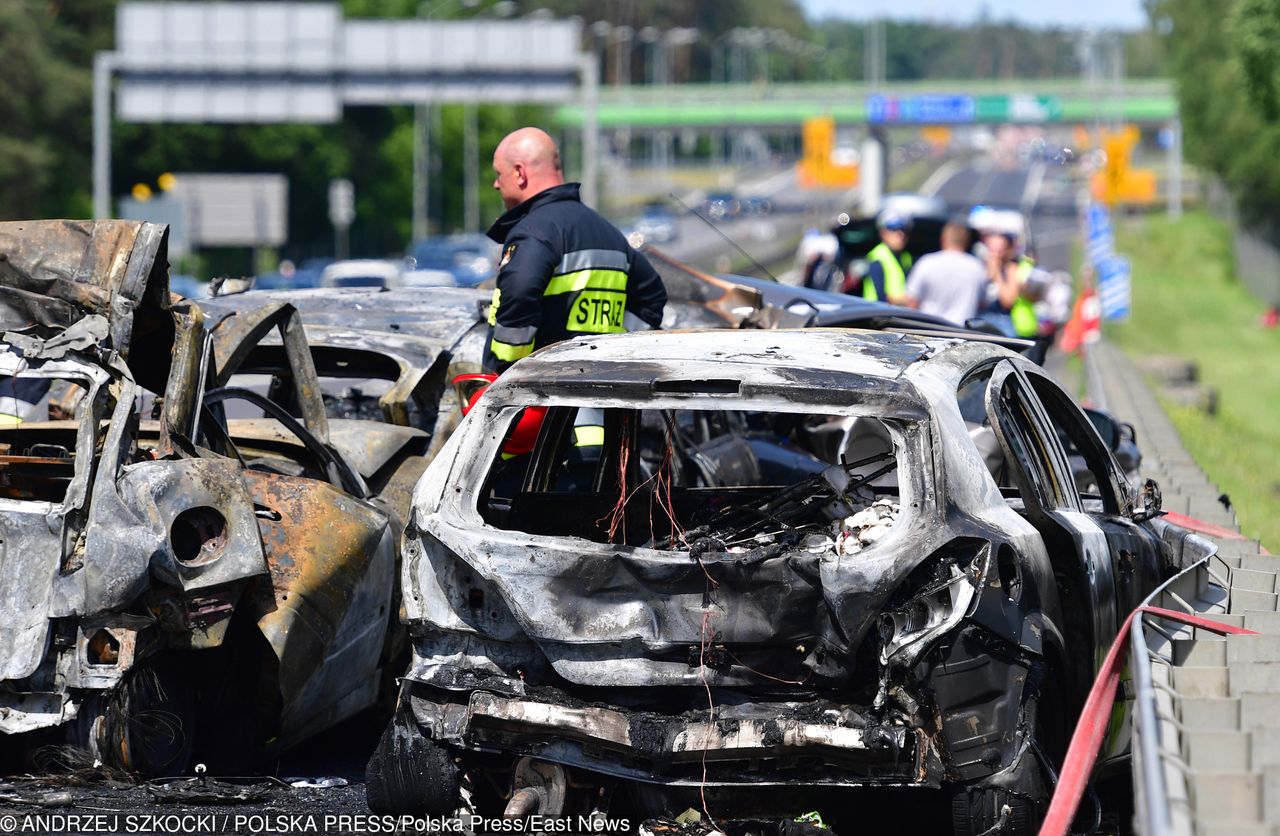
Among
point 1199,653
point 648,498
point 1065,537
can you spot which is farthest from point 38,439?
point 1199,653

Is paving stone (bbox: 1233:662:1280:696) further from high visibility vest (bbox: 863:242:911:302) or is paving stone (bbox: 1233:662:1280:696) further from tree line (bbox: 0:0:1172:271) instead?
tree line (bbox: 0:0:1172:271)

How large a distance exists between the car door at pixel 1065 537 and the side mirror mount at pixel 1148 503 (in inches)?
15.2

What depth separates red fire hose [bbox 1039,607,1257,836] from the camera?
481 cm

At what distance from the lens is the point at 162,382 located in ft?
24.3

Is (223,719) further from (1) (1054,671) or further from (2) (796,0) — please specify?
(2) (796,0)

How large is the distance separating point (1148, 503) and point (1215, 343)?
116ft

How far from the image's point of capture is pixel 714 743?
16.8ft

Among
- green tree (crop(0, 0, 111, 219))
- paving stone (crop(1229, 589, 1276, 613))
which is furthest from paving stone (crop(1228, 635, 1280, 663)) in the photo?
green tree (crop(0, 0, 111, 219))

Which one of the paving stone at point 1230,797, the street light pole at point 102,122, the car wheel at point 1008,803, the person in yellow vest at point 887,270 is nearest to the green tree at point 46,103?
the street light pole at point 102,122

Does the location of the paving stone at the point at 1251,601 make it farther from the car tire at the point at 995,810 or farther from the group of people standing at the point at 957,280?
A: the group of people standing at the point at 957,280

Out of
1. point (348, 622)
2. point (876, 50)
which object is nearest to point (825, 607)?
point (348, 622)

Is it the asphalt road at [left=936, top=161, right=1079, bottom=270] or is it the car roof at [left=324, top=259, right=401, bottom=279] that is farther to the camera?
the asphalt road at [left=936, top=161, right=1079, bottom=270]

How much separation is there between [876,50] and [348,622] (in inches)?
2201

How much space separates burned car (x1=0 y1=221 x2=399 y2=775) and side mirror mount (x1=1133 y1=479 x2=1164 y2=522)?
8.61ft
